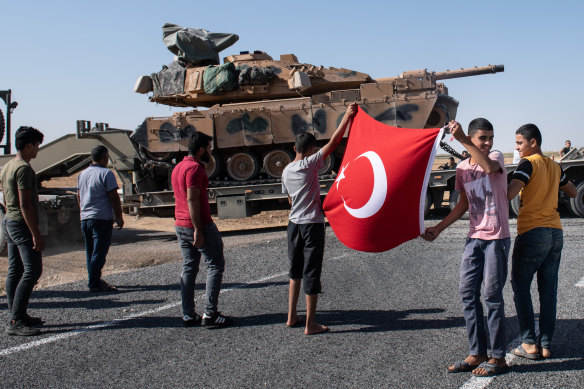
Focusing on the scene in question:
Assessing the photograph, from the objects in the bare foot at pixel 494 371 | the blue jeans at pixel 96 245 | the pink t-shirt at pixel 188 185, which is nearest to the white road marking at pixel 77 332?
the pink t-shirt at pixel 188 185

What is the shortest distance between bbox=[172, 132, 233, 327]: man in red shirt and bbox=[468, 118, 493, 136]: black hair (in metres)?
2.25

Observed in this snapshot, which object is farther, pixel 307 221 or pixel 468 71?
pixel 468 71

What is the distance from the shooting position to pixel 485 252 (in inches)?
148

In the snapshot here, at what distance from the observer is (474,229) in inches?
150

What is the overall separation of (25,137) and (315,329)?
2924mm

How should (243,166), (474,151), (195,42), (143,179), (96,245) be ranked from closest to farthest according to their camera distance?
(474,151) < (96,245) < (143,179) < (243,166) < (195,42)

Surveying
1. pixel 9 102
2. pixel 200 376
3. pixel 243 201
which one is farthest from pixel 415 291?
pixel 9 102

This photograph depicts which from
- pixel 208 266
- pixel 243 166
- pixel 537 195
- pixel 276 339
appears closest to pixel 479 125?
pixel 537 195

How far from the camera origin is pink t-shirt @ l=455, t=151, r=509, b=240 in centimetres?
372

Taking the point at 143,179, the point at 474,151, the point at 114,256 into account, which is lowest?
the point at 114,256

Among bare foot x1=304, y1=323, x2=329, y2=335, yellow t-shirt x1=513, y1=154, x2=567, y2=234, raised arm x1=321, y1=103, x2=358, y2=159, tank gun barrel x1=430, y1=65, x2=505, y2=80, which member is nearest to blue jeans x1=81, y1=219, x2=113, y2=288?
bare foot x1=304, y1=323, x2=329, y2=335

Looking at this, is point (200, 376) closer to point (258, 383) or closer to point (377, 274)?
point (258, 383)

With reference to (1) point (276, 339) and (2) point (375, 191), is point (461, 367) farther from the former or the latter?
(1) point (276, 339)

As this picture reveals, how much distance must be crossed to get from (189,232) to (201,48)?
33.0 ft
